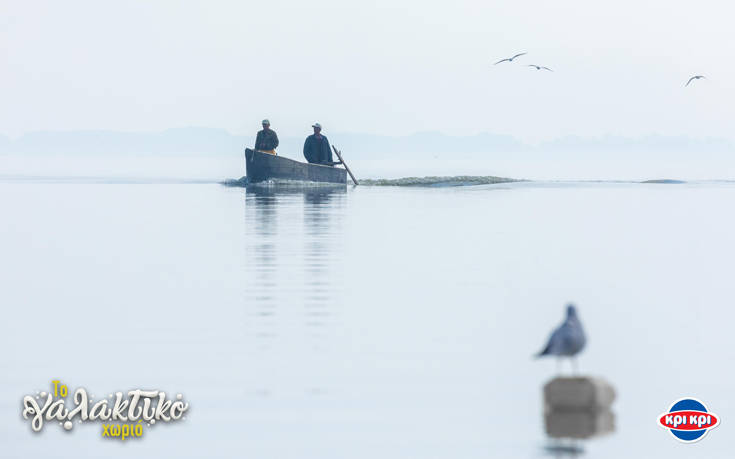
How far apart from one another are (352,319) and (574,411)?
5.95 metres

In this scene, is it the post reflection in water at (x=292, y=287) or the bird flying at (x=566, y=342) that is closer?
the bird flying at (x=566, y=342)

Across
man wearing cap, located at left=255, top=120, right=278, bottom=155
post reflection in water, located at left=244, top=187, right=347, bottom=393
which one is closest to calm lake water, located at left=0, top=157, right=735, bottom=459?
post reflection in water, located at left=244, top=187, right=347, bottom=393

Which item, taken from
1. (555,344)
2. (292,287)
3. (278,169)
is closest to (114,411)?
(555,344)

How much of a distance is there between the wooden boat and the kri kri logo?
123 feet

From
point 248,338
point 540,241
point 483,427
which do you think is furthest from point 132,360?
point 540,241

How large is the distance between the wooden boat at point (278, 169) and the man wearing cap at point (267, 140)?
245mm

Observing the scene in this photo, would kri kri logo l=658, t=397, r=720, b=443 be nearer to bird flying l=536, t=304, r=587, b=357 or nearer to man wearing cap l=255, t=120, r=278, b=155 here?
bird flying l=536, t=304, r=587, b=357

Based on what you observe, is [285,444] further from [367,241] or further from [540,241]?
[540,241]

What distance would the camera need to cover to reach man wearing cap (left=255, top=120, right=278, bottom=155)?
4662 centimetres

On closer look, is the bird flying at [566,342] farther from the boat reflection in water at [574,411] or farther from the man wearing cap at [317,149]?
the man wearing cap at [317,149]

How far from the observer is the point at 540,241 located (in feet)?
87.6

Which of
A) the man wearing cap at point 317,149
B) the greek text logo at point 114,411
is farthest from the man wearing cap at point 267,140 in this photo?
the greek text logo at point 114,411

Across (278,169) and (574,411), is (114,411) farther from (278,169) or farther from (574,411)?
(278,169)

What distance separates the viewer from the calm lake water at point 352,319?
10609 mm
